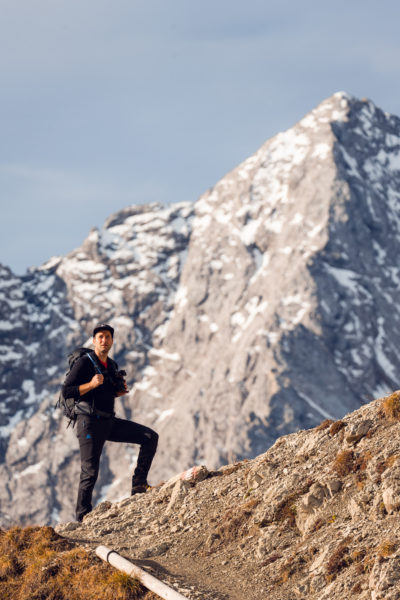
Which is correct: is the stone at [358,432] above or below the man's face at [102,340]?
below

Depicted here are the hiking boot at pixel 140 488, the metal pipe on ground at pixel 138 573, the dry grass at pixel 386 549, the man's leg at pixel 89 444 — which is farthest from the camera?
the hiking boot at pixel 140 488

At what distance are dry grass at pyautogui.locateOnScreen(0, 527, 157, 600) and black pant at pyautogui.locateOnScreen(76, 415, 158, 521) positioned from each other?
238 centimetres

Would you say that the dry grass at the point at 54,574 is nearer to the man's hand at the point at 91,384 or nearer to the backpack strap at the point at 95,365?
the man's hand at the point at 91,384

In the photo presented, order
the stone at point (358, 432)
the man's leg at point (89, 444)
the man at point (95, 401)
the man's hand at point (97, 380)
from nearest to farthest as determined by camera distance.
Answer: the stone at point (358, 432) → the man's hand at point (97, 380) → the man at point (95, 401) → the man's leg at point (89, 444)

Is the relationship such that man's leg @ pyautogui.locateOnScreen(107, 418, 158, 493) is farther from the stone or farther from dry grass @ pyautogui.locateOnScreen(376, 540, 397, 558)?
dry grass @ pyautogui.locateOnScreen(376, 540, 397, 558)

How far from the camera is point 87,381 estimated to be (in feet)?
57.8

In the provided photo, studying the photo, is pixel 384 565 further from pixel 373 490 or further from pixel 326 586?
pixel 373 490

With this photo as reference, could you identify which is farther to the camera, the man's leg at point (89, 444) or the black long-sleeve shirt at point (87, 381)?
the man's leg at point (89, 444)

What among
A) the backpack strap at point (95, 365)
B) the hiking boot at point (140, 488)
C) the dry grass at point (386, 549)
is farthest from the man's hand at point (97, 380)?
the dry grass at point (386, 549)

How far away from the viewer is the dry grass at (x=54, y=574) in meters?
13.0

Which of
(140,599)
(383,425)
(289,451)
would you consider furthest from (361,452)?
(140,599)

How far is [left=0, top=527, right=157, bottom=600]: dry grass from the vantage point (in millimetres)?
13017

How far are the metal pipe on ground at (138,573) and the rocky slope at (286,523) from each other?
0.47 metres

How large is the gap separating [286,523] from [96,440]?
5044 millimetres
